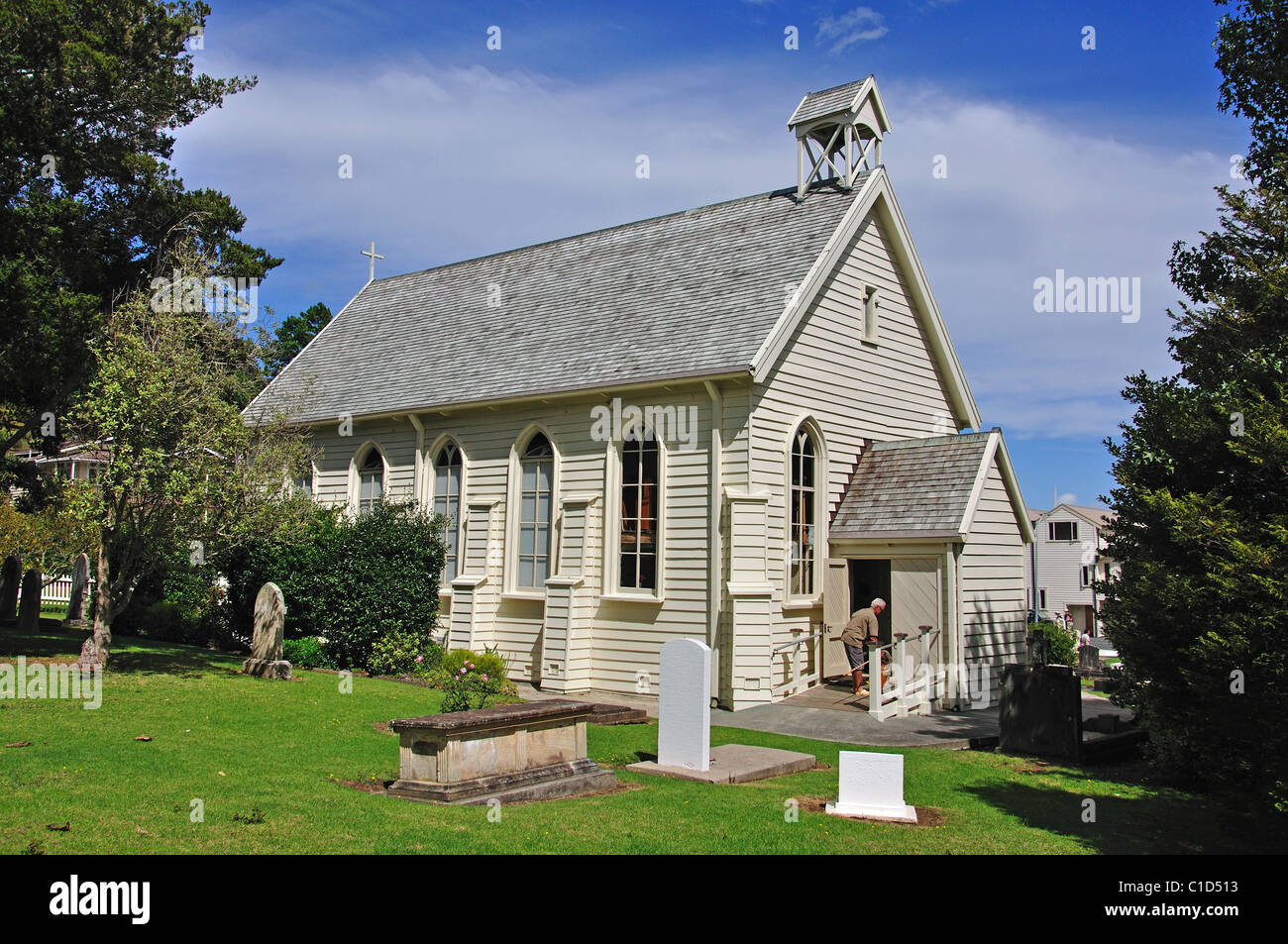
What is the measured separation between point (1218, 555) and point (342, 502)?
21451 millimetres

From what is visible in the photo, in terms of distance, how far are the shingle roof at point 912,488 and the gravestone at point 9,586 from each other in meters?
22.9

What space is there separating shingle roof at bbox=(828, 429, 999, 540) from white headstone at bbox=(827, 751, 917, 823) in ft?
27.6

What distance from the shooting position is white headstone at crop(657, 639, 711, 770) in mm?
11812

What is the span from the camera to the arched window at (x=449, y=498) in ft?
76.0

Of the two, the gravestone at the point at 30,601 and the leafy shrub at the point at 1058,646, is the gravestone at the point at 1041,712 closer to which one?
the leafy shrub at the point at 1058,646

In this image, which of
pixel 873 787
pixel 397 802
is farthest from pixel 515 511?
pixel 873 787

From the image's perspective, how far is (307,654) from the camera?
832 inches

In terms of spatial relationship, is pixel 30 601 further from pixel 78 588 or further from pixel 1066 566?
pixel 1066 566

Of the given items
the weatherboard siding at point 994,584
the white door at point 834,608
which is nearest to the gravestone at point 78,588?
the white door at point 834,608

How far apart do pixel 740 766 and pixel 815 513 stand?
8.38 metres

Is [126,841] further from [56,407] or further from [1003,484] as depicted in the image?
[1003,484]

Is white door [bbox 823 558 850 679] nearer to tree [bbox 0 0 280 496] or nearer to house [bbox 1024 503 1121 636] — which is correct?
tree [bbox 0 0 280 496]
